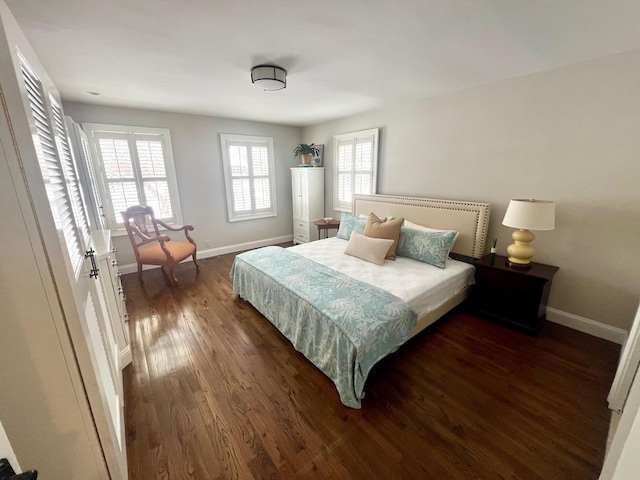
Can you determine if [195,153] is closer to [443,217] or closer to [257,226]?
[257,226]

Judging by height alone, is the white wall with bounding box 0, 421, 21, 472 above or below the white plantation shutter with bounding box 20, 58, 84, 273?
below

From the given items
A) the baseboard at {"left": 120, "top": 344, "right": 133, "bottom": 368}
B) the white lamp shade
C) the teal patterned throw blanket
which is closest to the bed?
the teal patterned throw blanket

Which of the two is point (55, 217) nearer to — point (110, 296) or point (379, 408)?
point (110, 296)

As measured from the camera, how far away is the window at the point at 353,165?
12.5 ft

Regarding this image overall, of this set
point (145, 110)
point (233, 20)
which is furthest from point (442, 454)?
point (145, 110)

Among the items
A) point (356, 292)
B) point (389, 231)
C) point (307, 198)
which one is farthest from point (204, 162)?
point (356, 292)

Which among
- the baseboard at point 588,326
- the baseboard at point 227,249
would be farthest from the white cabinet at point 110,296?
the baseboard at point 588,326

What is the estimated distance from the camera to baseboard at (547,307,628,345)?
2.15 meters

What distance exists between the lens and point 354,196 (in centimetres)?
405

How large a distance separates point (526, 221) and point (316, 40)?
2.17 m

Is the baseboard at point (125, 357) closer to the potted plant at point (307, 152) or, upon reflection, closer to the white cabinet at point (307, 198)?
the white cabinet at point (307, 198)

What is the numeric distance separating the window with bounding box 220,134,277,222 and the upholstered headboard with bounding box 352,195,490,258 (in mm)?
2413

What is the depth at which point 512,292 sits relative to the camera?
91.7 inches

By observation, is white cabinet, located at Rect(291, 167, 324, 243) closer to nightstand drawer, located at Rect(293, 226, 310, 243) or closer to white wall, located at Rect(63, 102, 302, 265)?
nightstand drawer, located at Rect(293, 226, 310, 243)
